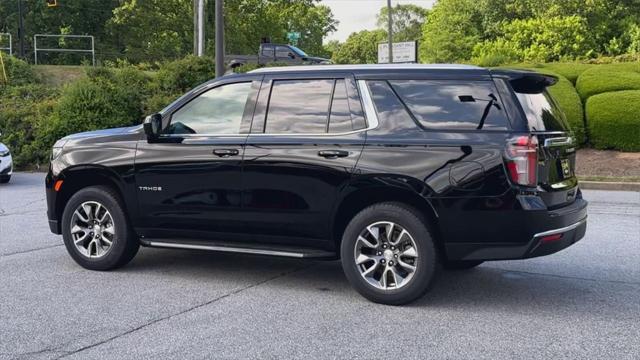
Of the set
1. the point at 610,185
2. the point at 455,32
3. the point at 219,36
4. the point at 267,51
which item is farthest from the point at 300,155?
the point at 455,32

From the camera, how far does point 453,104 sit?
16.9 ft

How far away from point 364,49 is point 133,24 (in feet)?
215

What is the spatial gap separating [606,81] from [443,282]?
14.9 metres

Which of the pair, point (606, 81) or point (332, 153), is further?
point (606, 81)

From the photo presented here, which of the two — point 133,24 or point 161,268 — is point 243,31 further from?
point 161,268

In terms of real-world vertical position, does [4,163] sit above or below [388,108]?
below

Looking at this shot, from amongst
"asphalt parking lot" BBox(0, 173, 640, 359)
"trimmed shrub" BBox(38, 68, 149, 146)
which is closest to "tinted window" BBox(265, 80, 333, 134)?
"asphalt parking lot" BBox(0, 173, 640, 359)

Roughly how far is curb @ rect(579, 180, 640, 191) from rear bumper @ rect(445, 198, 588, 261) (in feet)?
32.9

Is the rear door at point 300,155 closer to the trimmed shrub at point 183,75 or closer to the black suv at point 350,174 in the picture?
the black suv at point 350,174

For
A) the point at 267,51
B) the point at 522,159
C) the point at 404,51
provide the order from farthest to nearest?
the point at 404,51, the point at 267,51, the point at 522,159

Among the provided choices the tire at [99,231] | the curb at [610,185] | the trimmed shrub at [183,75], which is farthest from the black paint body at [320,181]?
the trimmed shrub at [183,75]

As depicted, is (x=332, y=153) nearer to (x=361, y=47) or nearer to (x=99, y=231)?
(x=99, y=231)

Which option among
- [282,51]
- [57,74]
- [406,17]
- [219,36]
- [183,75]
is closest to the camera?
[219,36]

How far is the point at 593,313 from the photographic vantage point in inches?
199
